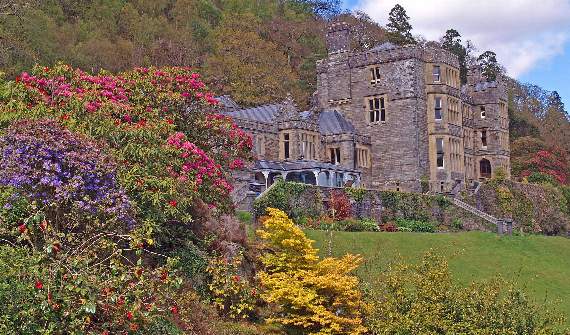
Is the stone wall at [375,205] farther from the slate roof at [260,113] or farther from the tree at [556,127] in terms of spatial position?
the tree at [556,127]

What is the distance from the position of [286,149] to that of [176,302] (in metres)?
31.6

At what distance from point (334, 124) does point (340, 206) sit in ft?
47.5

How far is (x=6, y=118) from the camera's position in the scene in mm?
18906

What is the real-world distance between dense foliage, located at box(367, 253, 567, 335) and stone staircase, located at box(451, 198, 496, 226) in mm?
23055

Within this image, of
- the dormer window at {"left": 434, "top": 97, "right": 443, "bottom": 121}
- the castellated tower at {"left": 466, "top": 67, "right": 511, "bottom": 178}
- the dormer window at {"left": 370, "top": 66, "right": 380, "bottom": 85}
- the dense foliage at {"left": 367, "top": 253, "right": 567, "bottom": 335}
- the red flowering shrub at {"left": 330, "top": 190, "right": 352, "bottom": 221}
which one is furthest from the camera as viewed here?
the castellated tower at {"left": 466, "top": 67, "right": 511, "bottom": 178}

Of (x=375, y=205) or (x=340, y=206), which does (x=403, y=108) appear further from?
(x=340, y=206)

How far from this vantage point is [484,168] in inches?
2399

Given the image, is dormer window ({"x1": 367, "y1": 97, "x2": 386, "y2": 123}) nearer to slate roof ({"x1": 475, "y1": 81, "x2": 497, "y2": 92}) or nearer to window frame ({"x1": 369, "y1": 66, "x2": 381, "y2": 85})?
window frame ({"x1": 369, "y1": 66, "x2": 381, "y2": 85})

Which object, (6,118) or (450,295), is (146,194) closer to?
(6,118)

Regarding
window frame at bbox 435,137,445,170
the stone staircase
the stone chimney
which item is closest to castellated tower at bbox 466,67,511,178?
window frame at bbox 435,137,445,170

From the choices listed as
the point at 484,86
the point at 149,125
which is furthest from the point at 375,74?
the point at 149,125

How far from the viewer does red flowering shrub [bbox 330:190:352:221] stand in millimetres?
38875

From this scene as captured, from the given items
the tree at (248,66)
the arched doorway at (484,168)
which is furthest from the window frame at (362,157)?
the tree at (248,66)

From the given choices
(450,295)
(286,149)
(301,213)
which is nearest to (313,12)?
(286,149)
